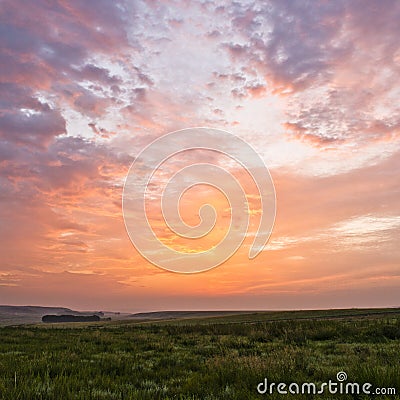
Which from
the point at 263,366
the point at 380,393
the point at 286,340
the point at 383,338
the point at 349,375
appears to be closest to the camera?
the point at 380,393

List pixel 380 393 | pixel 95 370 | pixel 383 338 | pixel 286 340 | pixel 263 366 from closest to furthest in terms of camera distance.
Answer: pixel 380 393 → pixel 263 366 → pixel 95 370 → pixel 383 338 → pixel 286 340

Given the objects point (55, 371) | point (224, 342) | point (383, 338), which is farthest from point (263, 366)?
point (383, 338)

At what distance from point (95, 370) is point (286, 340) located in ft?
39.0

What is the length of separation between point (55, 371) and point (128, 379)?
212cm

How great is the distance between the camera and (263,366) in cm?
859

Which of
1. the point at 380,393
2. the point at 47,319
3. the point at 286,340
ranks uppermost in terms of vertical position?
the point at 380,393

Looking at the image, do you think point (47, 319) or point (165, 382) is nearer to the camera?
point (165, 382)

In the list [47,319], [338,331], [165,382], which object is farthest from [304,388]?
[47,319]

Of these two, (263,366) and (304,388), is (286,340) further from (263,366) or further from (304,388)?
(304,388)

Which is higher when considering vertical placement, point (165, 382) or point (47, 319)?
point (165, 382)

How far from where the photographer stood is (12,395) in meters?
5.89

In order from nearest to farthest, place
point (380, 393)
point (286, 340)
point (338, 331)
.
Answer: point (380, 393), point (286, 340), point (338, 331)

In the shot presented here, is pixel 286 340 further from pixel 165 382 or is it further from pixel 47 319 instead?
pixel 47 319

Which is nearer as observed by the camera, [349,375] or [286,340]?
[349,375]
